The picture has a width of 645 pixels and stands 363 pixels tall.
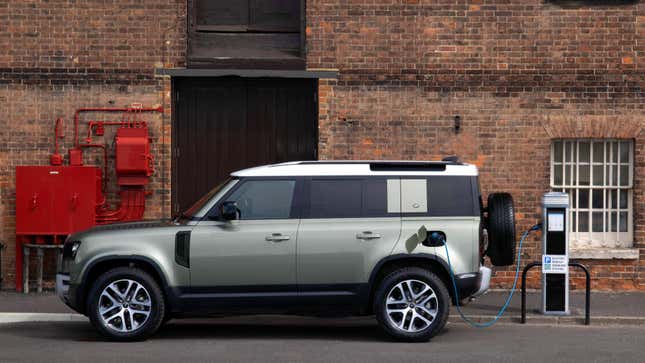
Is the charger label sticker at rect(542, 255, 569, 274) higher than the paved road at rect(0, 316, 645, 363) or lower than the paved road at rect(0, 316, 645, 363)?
higher

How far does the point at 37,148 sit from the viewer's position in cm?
1429

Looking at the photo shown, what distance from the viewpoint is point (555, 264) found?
39.5 ft

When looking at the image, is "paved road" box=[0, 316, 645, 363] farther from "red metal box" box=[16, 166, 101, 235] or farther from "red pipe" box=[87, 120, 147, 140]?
"red pipe" box=[87, 120, 147, 140]

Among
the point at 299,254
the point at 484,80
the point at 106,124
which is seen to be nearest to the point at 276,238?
the point at 299,254

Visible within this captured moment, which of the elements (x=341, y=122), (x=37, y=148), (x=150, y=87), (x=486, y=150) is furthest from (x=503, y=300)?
(x=37, y=148)

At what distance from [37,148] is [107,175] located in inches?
42.5

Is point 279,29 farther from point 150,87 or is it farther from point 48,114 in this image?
point 48,114

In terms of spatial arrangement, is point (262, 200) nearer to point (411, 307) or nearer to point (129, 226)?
point (129, 226)

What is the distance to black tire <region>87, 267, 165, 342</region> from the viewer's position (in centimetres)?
1009

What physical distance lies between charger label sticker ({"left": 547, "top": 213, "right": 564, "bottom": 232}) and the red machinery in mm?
5710

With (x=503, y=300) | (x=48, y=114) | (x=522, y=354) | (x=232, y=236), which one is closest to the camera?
(x=522, y=354)

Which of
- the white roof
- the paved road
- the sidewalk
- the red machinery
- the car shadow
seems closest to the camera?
the paved road

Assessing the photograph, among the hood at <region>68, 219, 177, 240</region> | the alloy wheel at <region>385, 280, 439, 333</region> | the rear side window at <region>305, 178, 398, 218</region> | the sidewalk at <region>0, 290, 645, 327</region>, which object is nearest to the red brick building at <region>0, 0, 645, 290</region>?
the sidewalk at <region>0, 290, 645, 327</region>

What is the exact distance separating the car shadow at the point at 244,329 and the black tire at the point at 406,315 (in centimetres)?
28
